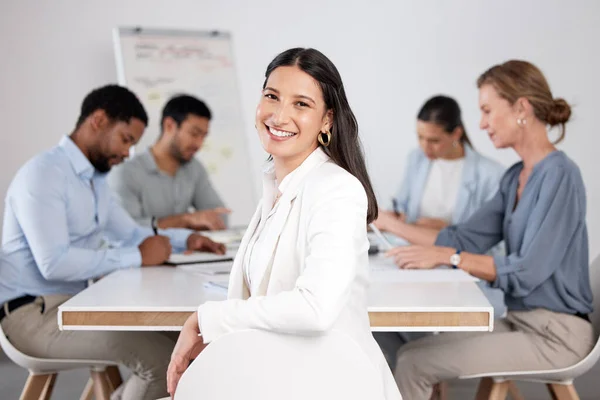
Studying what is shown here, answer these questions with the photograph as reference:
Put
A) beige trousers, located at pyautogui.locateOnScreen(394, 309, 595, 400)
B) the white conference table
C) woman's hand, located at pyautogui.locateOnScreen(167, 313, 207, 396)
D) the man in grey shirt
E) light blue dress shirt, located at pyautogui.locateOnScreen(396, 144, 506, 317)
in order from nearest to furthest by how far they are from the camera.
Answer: woman's hand, located at pyautogui.locateOnScreen(167, 313, 207, 396), the white conference table, beige trousers, located at pyautogui.locateOnScreen(394, 309, 595, 400), the man in grey shirt, light blue dress shirt, located at pyautogui.locateOnScreen(396, 144, 506, 317)

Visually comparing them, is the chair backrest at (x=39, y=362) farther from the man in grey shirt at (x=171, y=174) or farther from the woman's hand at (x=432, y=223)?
the woman's hand at (x=432, y=223)

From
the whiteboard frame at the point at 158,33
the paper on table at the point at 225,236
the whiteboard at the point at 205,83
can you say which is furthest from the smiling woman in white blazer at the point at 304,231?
the whiteboard at the point at 205,83

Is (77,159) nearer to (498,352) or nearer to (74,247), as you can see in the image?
(74,247)

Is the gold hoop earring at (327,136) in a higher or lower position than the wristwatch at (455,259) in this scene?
higher

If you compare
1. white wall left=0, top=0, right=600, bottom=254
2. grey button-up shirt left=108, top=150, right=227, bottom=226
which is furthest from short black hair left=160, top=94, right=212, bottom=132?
white wall left=0, top=0, right=600, bottom=254

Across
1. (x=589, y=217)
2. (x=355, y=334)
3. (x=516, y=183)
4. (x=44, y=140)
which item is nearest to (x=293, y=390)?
(x=355, y=334)

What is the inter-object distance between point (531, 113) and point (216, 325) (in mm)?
1801

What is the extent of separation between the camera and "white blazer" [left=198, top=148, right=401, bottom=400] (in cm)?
149

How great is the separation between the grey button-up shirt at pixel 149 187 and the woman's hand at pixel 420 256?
1880 millimetres

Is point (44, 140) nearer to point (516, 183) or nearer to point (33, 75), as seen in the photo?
point (33, 75)

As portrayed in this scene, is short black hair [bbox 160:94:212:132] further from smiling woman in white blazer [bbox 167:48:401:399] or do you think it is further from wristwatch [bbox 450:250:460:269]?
smiling woman in white blazer [bbox 167:48:401:399]

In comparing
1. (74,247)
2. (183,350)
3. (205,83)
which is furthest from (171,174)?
(183,350)

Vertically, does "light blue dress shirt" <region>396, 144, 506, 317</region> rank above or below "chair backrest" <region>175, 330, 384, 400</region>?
below

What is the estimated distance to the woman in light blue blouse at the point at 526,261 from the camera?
2637 millimetres
